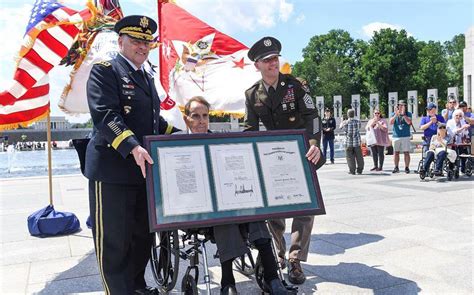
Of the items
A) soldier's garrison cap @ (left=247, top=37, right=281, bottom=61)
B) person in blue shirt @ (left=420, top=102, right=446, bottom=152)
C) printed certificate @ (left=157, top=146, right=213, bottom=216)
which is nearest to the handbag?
person in blue shirt @ (left=420, top=102, right=446, bottom=152)

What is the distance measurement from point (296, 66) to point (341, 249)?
70.8m

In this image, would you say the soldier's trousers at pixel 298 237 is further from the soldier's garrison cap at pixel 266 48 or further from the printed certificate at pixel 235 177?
the soldier's garrison cap at pixel 266 48

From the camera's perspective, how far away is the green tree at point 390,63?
200 feet

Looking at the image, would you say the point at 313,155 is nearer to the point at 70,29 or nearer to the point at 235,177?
the point at 235,177

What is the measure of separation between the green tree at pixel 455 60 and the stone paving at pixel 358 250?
66430 mm

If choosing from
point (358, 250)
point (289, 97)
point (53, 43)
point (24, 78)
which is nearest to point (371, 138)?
point (358, 250)

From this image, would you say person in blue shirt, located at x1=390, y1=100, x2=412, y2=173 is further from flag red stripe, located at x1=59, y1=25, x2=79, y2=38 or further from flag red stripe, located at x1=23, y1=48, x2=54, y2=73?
flag red stripe, located at x1=23, y1=48, x2=54, y2=73

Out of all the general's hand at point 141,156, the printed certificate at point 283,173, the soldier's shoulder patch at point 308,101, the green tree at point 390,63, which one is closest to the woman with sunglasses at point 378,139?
the soldier's shoulder patch at point 308,101

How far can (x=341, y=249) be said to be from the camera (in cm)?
490

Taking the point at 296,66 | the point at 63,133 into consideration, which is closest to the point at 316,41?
the point at 296,66

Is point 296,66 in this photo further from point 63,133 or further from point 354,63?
point 63,133

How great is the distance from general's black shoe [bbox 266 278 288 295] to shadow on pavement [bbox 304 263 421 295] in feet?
2.75

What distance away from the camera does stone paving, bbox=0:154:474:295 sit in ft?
12.7

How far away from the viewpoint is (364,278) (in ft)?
12.9
